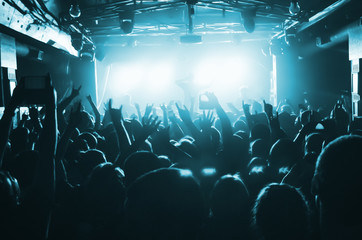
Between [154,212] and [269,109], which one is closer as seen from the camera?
[154,212]

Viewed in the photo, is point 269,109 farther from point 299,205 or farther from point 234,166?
point 299,205

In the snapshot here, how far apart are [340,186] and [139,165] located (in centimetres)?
115

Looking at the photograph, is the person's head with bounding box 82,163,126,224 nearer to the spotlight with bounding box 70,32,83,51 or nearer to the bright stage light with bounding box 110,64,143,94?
the spotlight with bounding box 70,32,83,51

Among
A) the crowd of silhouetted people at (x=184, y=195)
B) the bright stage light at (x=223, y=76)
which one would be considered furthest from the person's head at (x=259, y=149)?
the bright stage light at (x=223, y=76)

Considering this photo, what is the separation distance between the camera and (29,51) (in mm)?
7820

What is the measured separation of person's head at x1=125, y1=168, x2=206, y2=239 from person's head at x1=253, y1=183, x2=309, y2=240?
0.25 m

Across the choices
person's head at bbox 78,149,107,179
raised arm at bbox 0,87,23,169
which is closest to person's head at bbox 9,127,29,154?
person's head at bbox 78,149,107,179

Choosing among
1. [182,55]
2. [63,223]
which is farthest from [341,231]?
[182,55]

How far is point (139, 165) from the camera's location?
1.90 metres

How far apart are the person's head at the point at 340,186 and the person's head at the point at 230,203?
0.33m

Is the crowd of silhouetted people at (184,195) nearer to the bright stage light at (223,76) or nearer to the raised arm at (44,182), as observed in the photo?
the raised arm at (44,182)

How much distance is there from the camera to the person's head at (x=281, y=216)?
46.0 inches

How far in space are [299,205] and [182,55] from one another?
12918 mm

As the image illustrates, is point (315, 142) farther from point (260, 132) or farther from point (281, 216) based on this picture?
point (281, 216)
